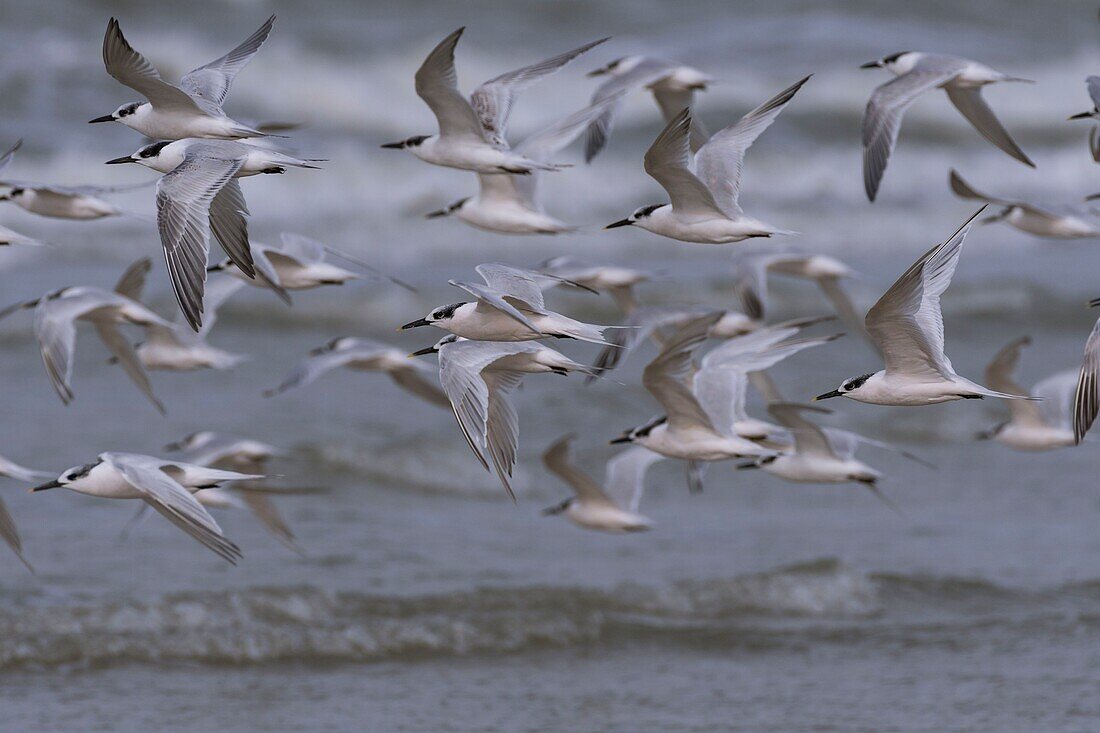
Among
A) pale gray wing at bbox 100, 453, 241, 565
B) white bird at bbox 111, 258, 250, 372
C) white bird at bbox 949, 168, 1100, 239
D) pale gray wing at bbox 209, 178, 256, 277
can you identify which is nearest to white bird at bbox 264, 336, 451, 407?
white bird at bbox 111, 258, 250, 372

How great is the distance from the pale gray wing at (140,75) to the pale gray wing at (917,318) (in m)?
2.75

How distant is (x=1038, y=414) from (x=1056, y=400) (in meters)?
0.13

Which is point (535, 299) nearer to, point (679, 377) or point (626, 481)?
point (679, 377)

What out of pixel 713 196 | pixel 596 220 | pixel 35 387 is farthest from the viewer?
pixel 596 220

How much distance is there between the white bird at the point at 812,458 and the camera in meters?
7.73

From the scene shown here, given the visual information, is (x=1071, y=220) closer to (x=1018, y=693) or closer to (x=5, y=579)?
(x=1018, y=693)

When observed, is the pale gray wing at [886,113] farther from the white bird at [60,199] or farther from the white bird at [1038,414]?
the white bird at [60,199]

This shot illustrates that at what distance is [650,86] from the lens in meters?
8.42

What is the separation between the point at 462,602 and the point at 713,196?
2.58 metres

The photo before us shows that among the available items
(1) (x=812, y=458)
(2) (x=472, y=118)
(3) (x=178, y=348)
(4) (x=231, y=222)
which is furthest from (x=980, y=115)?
(3) (x=178, y=348)

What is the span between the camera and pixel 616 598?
858 centimetres

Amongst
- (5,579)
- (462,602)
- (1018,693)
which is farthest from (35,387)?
(1018,693)

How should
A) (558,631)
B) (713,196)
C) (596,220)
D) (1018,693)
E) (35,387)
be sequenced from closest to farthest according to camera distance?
1. (713,196)
2. (1018,693)
3. (558,631)
4. (35,387)
5. (596,220)

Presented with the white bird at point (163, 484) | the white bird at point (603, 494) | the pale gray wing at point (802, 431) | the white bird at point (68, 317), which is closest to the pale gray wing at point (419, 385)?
the white bird at point (603, 494)
